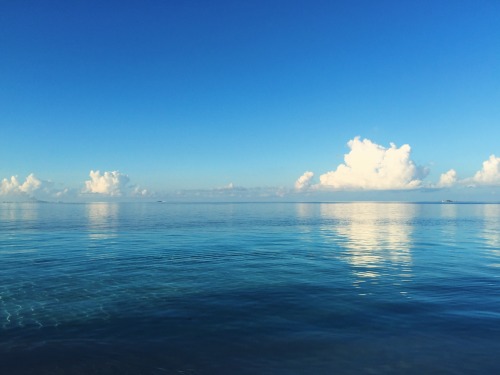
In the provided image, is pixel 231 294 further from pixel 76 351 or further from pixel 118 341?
pixel 76 351

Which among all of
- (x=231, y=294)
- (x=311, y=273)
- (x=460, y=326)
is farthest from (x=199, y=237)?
(x=460, y=326)

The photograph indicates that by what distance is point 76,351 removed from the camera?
16.4m

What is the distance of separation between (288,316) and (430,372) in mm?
8497

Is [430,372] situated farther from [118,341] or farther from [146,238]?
[146,238]

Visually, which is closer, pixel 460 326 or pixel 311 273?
pixel 460 326

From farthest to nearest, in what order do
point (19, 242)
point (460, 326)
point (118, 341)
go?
1. point (19, 242)
2. point (460, 326)
3. point (118, 341)

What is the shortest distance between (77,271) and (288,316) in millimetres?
23564

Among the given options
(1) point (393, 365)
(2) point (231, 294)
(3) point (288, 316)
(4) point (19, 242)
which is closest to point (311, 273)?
(2) point (231, 294)

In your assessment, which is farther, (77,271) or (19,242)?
(19,242)

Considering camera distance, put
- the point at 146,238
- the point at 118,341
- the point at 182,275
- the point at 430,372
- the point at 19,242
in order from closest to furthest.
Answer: the point at 430,372 < the point at 118,341 < the point at 182,275 < the point at 19,242 < the point at 146,238

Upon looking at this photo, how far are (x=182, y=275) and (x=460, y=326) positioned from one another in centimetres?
2273

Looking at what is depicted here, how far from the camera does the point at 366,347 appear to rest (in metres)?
16.9

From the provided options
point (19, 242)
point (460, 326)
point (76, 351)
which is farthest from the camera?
point (19, 242)

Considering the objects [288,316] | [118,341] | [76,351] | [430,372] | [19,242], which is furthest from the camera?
[19,242]
